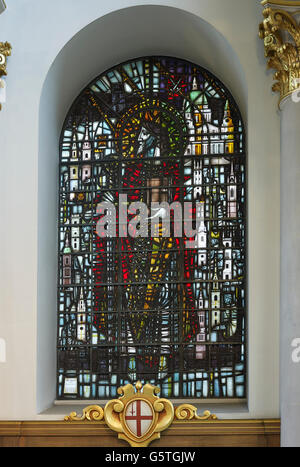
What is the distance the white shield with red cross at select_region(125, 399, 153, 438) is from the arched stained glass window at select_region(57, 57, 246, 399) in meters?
0.61

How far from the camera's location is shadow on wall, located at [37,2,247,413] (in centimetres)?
Result: 689

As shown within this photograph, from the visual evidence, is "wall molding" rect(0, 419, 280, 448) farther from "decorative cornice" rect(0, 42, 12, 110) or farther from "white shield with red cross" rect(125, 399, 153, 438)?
"decorative cornice" rect(0, 42, 12, 110)

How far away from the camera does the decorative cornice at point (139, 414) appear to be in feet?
21.3

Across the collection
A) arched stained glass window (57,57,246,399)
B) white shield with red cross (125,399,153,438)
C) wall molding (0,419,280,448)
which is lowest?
wall molding (0,419,280,448)

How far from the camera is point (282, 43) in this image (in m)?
6.22

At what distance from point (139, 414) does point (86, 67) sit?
368 cm

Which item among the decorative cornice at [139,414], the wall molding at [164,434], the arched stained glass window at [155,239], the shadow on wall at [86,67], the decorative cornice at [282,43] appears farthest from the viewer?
the arched stained glass window at [155,239]

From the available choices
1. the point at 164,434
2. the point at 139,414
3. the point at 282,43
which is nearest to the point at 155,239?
the point at 139,414

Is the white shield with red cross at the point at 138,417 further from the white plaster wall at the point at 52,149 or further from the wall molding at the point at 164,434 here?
the white plaster wall at the point at 52,149

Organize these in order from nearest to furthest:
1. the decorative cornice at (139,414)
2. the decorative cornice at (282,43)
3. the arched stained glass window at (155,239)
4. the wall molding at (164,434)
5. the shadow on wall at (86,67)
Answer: the decorative cornice at (282,43), the wall molding at (164,434), the decorative cornice at (139,414), the shadow on wall at (86,67), the arched stained glass window at (155,239)

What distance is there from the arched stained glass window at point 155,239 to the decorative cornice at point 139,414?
541 mm

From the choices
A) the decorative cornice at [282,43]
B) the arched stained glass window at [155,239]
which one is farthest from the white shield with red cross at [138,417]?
the decorative cornice at [282,43]

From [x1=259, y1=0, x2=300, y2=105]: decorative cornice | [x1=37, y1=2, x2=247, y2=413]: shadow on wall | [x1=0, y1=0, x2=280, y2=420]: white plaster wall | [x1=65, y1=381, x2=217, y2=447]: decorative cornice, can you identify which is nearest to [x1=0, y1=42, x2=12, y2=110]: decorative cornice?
[x1=0, y1=0, x2=280, y2=420]: white plaster wall

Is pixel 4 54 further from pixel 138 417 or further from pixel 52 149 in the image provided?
pixel 138 417
